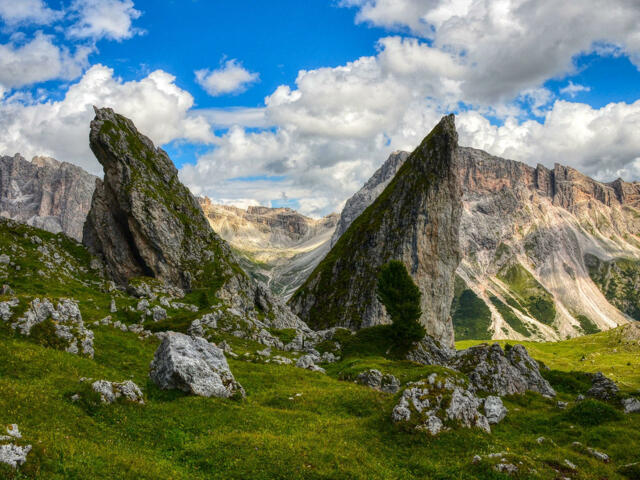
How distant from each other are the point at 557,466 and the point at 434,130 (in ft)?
435

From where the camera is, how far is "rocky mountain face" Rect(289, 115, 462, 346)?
130750 mm

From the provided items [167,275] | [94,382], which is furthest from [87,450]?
[167,275]

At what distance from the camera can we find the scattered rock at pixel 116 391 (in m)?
24.3

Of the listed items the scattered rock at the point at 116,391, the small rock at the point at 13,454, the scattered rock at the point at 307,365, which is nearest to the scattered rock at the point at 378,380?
the scattered rock at the point at 307,365

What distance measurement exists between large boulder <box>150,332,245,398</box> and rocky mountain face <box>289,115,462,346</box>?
95.3 metres

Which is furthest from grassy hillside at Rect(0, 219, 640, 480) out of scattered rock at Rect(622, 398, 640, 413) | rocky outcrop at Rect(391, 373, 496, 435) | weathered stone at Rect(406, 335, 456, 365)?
weathered stone at Rect(406, 335, 456, 365)

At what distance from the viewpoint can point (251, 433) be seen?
24.0 m

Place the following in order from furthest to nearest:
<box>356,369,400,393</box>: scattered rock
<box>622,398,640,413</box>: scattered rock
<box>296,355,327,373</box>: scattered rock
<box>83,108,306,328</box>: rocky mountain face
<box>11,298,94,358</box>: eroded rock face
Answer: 1. <box>83,108,306,328</box>: rocky mountain face
2. <box>296,355,327,373</box>: scattered rock
3. <box>356,369,400,393</box>: scattered rock
4. <box>622,398,640,413</box>: scattered rock
5. <box>11,298,94,358</box>: eroded rock face

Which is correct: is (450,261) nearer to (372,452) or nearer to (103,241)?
(103,241)

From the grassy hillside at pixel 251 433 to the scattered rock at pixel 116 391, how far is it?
0.57 metres

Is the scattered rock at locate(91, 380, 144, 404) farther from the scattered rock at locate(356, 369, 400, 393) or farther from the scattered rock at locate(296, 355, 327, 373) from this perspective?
the scattered rock at locate(296, 355, 327, 373)

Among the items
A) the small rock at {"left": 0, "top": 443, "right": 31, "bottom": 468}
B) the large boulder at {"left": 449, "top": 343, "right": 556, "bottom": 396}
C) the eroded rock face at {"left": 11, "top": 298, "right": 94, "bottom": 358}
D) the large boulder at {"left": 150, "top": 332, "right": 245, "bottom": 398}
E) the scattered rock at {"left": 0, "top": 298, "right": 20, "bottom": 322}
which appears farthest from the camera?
the large boulder at {"left": 449, "top": 343, "right": 556, "bottom": 396}

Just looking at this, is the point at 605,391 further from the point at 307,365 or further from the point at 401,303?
the point at 307,365

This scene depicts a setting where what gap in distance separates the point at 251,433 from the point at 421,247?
115 meters
